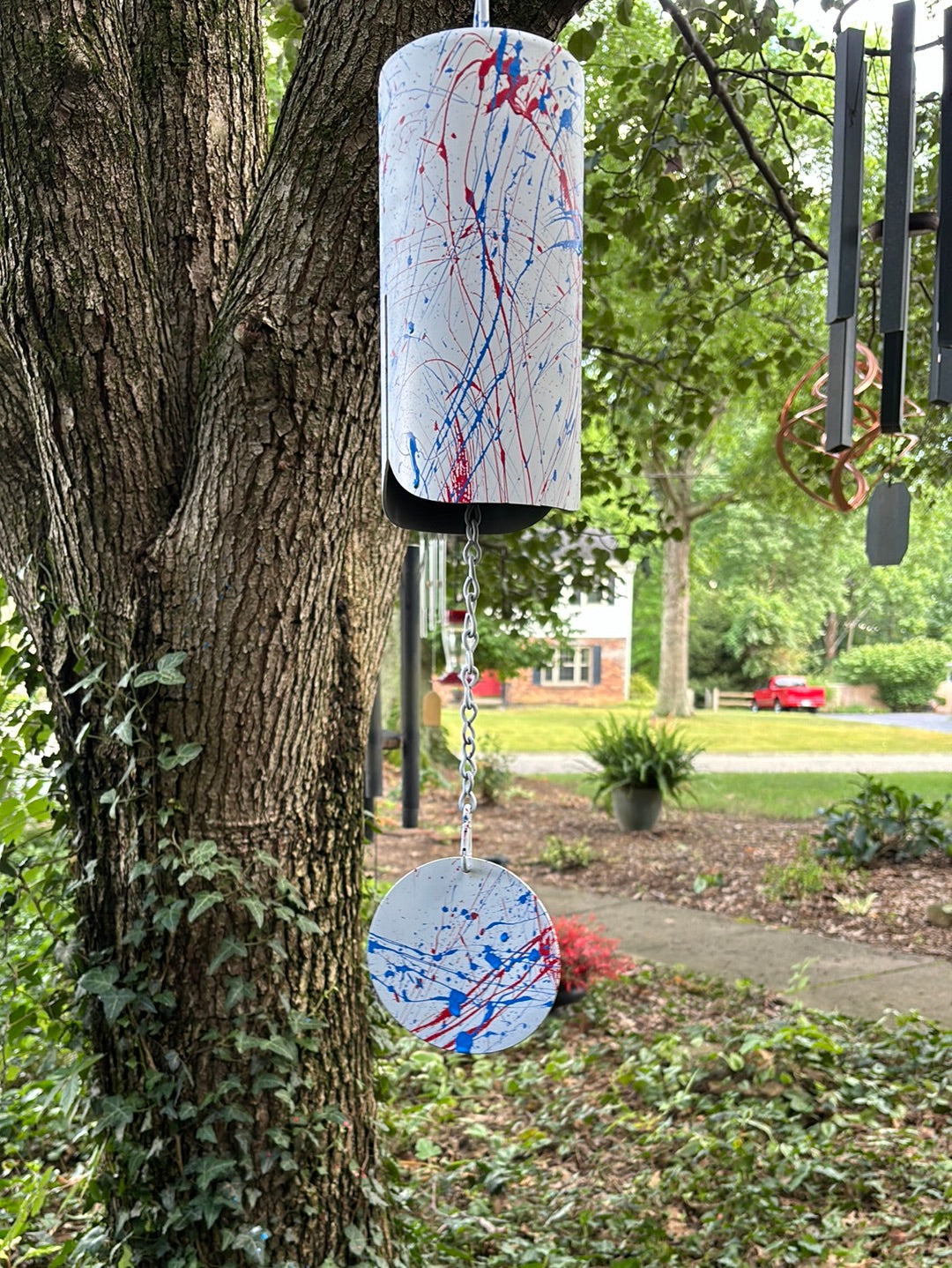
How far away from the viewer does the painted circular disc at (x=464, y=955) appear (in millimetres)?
1517

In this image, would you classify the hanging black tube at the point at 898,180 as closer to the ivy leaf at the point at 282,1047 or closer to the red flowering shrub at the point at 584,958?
the ivy leaf at the point at 282,1047

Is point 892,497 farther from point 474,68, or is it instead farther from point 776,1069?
point 776,1069

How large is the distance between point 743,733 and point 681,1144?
61.2 ft

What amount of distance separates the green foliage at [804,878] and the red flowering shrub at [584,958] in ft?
6.33

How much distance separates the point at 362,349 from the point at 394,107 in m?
0.75

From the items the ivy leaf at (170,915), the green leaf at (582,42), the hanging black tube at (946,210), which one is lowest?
the ivy leaf at (170,915)

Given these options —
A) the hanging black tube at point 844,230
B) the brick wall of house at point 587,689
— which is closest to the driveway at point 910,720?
the brick wall of house at point 587,689

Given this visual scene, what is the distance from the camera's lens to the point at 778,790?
13.1 m

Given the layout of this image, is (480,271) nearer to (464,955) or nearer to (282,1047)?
(464,955)

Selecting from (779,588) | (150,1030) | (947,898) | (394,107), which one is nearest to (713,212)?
(394,107)

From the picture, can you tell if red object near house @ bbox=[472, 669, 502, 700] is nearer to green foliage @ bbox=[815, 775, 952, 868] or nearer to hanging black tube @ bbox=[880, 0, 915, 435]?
green foliage @ bbox=[815, 775, 952, 868]

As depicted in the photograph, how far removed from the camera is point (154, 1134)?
2355mm

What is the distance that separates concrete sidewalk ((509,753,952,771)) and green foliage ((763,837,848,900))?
274 inches

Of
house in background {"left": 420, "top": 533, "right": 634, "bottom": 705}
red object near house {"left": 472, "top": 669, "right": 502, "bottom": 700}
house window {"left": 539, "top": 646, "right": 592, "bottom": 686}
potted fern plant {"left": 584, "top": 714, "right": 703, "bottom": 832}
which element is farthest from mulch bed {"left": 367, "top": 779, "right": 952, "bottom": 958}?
house window {"left": 539, "top": 646, "right": 592, "bottom": 686}
